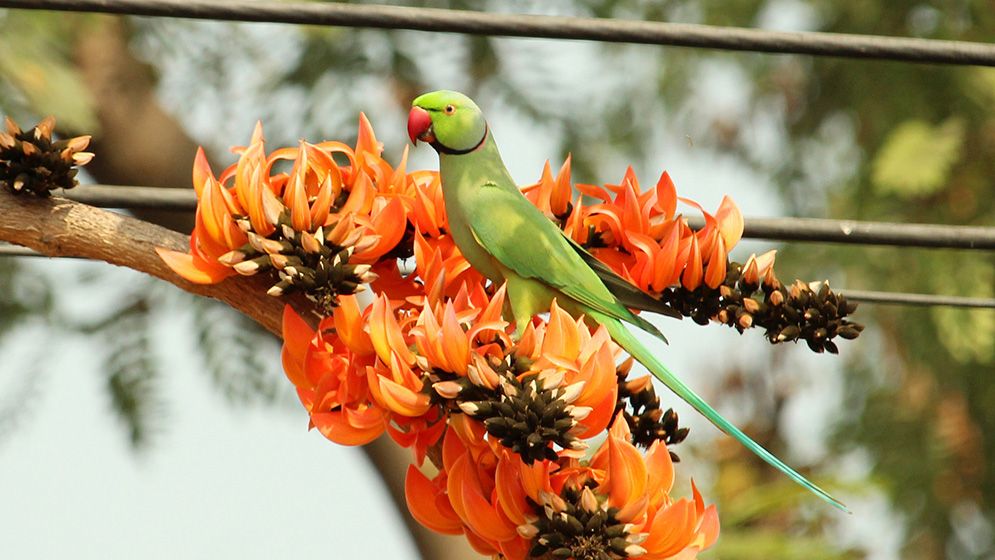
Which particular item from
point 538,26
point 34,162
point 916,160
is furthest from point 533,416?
point 916,160

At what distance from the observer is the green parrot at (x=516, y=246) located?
1.63 meters

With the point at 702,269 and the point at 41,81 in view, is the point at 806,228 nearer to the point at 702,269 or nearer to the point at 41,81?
the point at 702,269

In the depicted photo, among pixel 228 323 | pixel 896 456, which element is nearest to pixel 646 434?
pixel 228 323

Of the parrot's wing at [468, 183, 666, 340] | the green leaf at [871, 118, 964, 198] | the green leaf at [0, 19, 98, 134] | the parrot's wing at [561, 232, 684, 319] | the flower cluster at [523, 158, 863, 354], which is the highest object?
the green leaf at [871, 118, 964, 198]

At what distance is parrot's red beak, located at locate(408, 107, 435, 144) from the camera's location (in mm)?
1689

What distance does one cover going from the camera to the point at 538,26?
2.05m

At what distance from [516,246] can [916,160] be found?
12.0 ft

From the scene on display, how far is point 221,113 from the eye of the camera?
4.98 metres

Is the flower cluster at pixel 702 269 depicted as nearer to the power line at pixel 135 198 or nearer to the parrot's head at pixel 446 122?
the parrot's head at pixel 446 122

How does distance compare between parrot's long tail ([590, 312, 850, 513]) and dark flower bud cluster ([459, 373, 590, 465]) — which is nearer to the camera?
dark flower bud cluster ([459, 373, 590, 465])

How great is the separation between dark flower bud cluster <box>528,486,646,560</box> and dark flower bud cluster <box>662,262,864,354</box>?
382 millimetres

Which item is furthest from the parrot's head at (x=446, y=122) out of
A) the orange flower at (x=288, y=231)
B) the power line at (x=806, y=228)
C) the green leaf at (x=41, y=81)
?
the green leaf at (x=41, y=81)

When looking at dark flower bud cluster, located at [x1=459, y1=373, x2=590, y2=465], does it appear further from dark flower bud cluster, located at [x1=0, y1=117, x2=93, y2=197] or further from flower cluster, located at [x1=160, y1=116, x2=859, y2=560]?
dark flower bud cluster, located at [x1=0, y1=117, x2=93, y2=197]

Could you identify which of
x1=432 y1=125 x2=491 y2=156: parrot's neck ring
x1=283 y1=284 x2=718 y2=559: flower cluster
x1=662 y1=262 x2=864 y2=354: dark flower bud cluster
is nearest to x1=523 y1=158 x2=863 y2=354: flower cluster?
x1=662 y1=262 x2=864 y2=354: dark flower bud cluster
